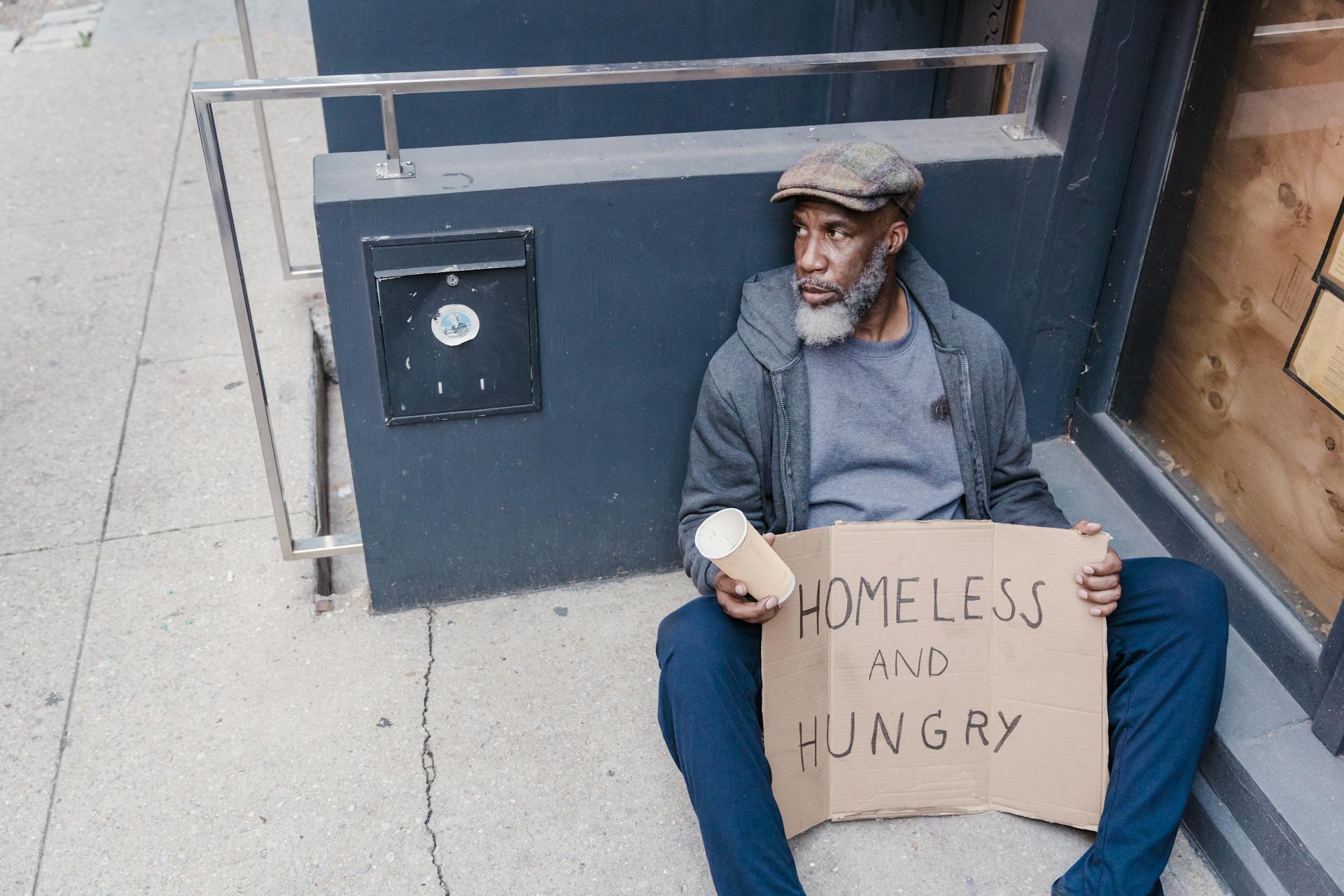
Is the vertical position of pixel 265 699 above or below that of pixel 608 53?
below

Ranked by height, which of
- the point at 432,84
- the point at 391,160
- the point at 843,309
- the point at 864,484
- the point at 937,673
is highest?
the point at 432,84

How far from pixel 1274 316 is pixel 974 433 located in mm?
809

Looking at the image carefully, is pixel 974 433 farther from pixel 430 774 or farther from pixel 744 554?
pixel 430 774

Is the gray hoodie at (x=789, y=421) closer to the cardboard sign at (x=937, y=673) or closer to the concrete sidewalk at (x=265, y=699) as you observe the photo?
the cardboard sign at (x=937, y=673)

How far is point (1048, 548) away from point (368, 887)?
1703mm

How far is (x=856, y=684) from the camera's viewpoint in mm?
2633

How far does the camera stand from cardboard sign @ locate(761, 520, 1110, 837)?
8.50ft

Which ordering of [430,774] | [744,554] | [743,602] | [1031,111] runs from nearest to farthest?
1. [744,554]
2. [743,602]
3. [430,774]
4. [1031,111]

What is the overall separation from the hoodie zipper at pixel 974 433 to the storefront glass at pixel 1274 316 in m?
0.73

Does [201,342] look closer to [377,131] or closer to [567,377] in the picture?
[377,131]

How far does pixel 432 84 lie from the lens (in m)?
2.63

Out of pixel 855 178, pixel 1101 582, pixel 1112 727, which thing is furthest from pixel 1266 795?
pixel 855 178

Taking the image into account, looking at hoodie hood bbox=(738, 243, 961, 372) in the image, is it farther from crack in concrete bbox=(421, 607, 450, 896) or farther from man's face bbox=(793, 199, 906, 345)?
crack in concrete bbox=(421, 607, 450, 896)

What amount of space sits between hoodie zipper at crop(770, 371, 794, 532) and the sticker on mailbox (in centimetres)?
75
